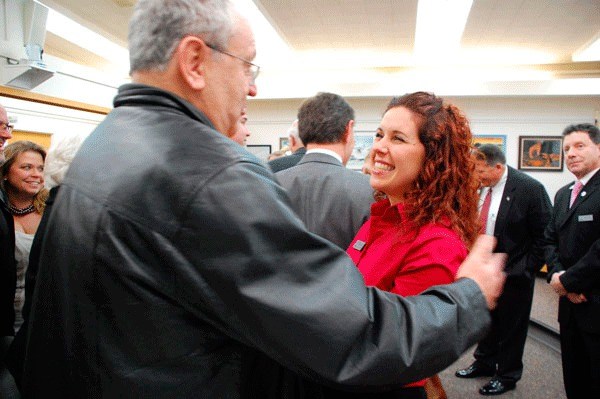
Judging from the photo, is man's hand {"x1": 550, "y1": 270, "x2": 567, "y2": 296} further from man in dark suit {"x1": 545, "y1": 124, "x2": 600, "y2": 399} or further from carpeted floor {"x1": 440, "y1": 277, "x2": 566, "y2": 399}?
carpeted floor {"x1": 440, "y1": 277, "x2": 566, "y2": 399}

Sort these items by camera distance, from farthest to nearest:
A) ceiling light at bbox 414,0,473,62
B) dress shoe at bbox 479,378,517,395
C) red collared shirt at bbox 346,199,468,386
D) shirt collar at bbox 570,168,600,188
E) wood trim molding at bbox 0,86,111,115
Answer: ceiling light at bbox 414,0,473,62 < wood trim molding at bbox 0,86,111,115 < dress shoe at bbox 479,378,517,395 < shirt collar at bbox 570,168,600,188 < red collared shirt at bbox 346,199,468,386

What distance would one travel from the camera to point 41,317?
0.90 m

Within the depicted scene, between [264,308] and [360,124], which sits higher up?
[360,124]

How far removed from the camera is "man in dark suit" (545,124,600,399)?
293 centimetres

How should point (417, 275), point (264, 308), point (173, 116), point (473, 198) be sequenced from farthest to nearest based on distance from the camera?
point (473, 198), point (417, 275), point (173, 116), point (264, 308)

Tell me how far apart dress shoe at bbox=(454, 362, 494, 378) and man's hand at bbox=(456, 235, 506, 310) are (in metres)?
3.57

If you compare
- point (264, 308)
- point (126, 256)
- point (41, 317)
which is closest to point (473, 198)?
point (264, 308)

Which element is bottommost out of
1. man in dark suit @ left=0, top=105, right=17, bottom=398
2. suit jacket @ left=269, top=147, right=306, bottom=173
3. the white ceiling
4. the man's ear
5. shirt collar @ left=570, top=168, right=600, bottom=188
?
man in dark suit @ left=0, top=105, right=17, bottom=398

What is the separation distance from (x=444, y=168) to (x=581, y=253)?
218cm

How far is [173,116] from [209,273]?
0.31 m

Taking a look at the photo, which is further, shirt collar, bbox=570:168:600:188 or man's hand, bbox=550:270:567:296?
shirt collar, bbox=570:168:600:188

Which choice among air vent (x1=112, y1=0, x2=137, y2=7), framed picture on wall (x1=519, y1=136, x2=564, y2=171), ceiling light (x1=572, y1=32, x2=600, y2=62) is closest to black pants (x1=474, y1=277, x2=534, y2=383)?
ceiling light (x1=572, y1=32, x2=600, y2=62)

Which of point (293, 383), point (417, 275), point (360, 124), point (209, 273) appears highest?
point (360, 124)

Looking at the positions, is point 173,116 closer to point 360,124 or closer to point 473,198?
point 473,198
